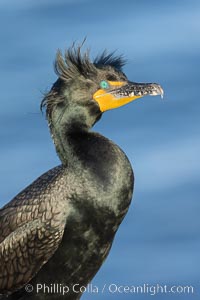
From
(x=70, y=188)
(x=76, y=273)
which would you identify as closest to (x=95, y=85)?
(x=70, y=188)

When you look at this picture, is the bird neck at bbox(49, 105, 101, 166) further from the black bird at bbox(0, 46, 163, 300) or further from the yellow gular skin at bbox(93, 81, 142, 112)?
the yellow gular skin at bbox(93, 81, 142, 112)

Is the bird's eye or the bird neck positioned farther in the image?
the bird's eye

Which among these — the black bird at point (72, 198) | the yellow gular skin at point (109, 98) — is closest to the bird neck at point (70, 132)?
the black bird at point (72, 198)

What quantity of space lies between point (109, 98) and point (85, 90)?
0.16 metres

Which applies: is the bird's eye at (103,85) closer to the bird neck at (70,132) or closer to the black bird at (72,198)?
the black bird at (72,198)

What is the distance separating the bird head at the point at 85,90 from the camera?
766cm

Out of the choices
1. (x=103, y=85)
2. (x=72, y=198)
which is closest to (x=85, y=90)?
(x=103, y=85)

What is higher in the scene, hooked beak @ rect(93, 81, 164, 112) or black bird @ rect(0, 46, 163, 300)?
hooked beak @ rect(93, 81, 164, 112)

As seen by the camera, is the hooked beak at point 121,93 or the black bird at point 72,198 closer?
the black bird at point 72,198

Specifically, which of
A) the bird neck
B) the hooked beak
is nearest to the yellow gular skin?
the hooked beak

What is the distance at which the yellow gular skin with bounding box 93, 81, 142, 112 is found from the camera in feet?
25.4

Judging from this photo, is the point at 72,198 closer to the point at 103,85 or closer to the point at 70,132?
the point at 70,132

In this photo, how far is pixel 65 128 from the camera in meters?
7.67

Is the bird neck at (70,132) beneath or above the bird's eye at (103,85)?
beneath
